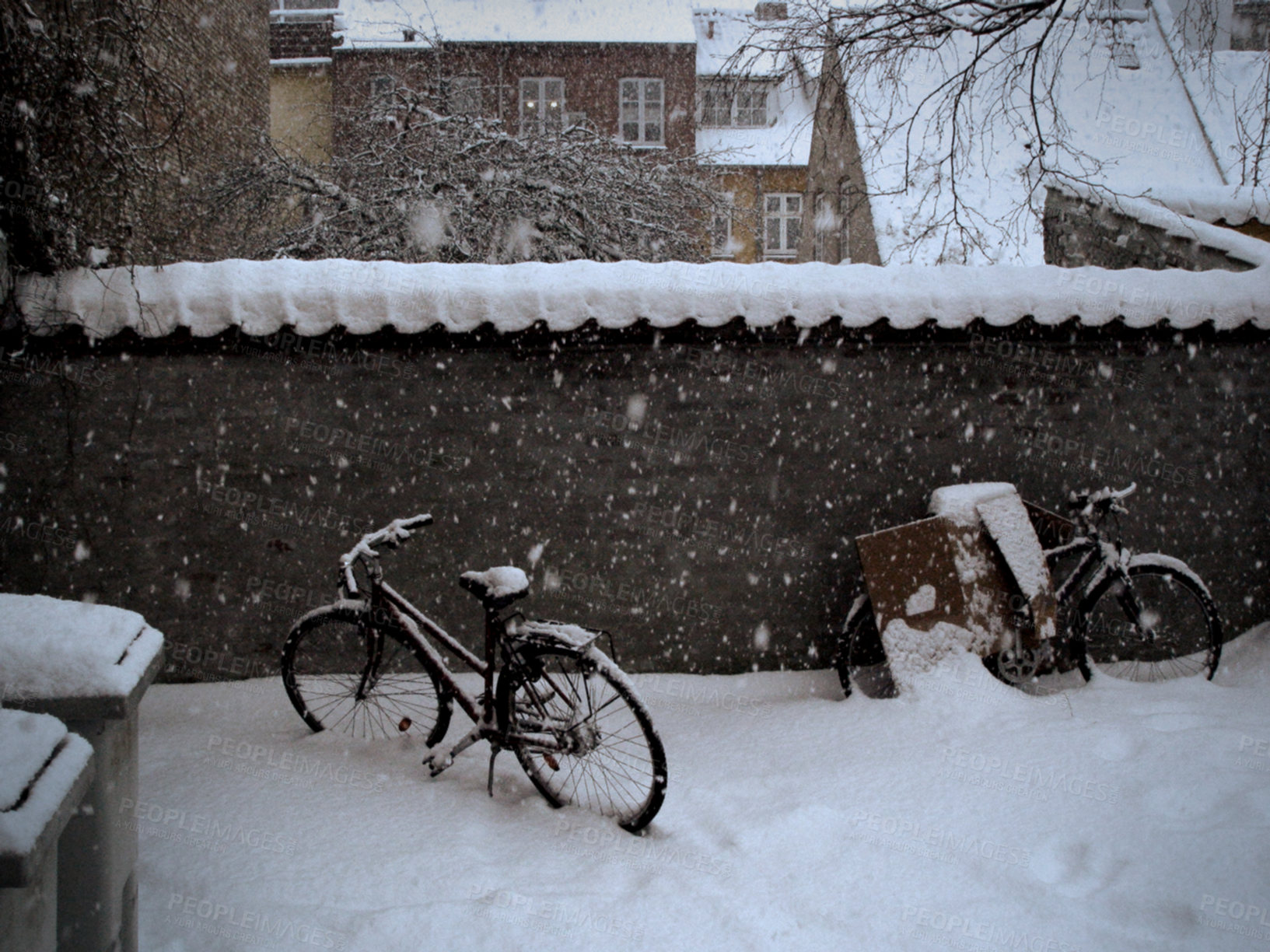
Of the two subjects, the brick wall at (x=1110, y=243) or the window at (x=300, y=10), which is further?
the window at (x=300, y=10)

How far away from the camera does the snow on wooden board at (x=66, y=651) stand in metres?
1.81

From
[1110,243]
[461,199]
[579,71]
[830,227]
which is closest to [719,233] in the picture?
[461,199]

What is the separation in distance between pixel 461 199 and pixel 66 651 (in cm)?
768

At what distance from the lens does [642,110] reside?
20.0m

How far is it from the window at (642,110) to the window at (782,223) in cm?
368

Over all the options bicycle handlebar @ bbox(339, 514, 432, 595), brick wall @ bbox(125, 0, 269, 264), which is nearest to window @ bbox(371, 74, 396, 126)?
brick wall @ bbox(125, 0, 269, 264)

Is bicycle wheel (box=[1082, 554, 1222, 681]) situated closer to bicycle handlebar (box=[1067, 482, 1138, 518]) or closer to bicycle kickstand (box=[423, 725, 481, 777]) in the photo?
bicycle handlebar (box=[1067, 482, 1138, 518])

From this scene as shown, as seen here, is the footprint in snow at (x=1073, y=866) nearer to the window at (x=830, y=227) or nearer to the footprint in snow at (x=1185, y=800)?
the footprint in snow at (x=1185, y=800)

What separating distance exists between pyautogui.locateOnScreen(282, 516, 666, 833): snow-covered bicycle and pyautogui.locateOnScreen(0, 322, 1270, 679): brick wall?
36.2 inches

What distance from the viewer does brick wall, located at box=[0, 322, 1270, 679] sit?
4359 millimetres

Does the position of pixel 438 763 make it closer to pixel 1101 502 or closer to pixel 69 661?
pixel 69 661

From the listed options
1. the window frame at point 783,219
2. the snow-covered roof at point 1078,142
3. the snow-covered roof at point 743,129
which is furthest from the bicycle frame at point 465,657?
the window frame at point 783,219

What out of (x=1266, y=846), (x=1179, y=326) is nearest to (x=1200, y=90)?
(x=1179, y=326)

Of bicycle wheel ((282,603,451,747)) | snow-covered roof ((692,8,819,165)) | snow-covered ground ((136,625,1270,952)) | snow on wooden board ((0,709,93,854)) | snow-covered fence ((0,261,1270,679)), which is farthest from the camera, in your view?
snow-covered roof ((692,8,819,165))
